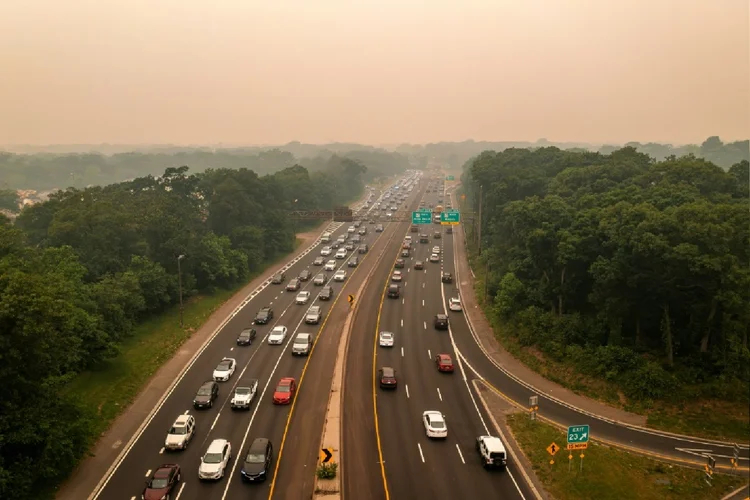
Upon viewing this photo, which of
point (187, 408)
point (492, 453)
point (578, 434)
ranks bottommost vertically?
point (187, 408)

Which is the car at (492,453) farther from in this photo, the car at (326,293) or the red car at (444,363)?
the car at (326,293)

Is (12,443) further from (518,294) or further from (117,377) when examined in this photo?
(518,294)

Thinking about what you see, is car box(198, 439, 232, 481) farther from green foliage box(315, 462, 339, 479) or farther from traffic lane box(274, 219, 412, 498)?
green foliage box(315, 462, 339, 479)

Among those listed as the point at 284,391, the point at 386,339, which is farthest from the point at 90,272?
the point at 386,339

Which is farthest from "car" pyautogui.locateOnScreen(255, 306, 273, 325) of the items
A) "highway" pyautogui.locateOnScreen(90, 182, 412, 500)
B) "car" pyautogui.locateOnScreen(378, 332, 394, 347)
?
"car" pyautogui.locateOnScreen(378, 332, 394, 347)

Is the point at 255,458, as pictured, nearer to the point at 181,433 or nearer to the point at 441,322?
the point at 181,433

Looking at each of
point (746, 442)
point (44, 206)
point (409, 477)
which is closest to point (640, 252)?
point (746, 442)
